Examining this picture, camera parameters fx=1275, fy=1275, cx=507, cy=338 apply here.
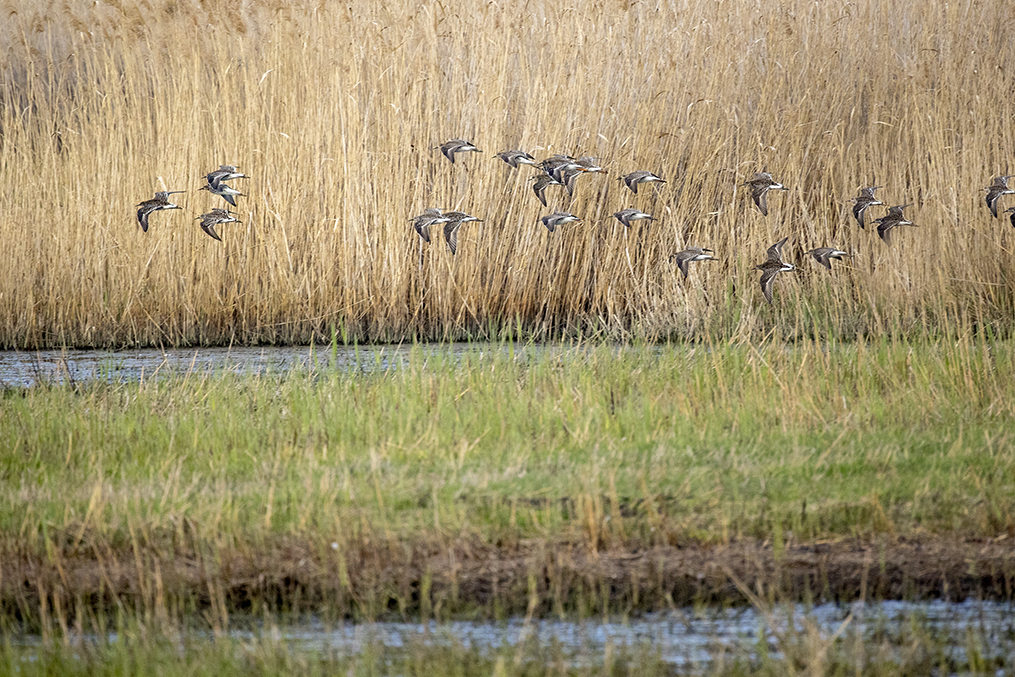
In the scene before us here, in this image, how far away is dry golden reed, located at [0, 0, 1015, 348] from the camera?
7559 mm

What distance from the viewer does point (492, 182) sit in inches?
306

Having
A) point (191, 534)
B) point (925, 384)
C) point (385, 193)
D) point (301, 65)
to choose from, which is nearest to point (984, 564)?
point (925, 384)

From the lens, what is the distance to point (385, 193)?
7.69 metres

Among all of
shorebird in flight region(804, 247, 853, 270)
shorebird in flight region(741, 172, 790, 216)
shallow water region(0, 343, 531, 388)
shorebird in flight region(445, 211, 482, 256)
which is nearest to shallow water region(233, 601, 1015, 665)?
shallow water region(0, 343, 531, 388)

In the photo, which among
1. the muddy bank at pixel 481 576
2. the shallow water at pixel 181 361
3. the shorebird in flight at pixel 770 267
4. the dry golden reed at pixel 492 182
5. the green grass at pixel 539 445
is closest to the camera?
the muddy bank at pixel 481 576

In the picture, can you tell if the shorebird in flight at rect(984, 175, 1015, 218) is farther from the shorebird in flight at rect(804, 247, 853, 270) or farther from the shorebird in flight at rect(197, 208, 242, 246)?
the shorebird in flight at rect(197, 208, 242, 246)

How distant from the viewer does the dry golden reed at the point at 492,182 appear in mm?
7559

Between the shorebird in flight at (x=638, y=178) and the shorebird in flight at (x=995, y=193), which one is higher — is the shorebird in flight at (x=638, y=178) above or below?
above

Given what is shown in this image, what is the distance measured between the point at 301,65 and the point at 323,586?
196 inches

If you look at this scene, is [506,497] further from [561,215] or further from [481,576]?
[561,215]

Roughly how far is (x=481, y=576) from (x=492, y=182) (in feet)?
14.2

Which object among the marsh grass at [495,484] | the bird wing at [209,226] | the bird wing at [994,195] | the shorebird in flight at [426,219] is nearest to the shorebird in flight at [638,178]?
the shorebird in flight at [426,219]

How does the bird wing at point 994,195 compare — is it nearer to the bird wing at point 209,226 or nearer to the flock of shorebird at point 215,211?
the flock of shorebird at point 215,211

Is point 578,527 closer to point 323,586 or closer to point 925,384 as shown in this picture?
point 323,586
